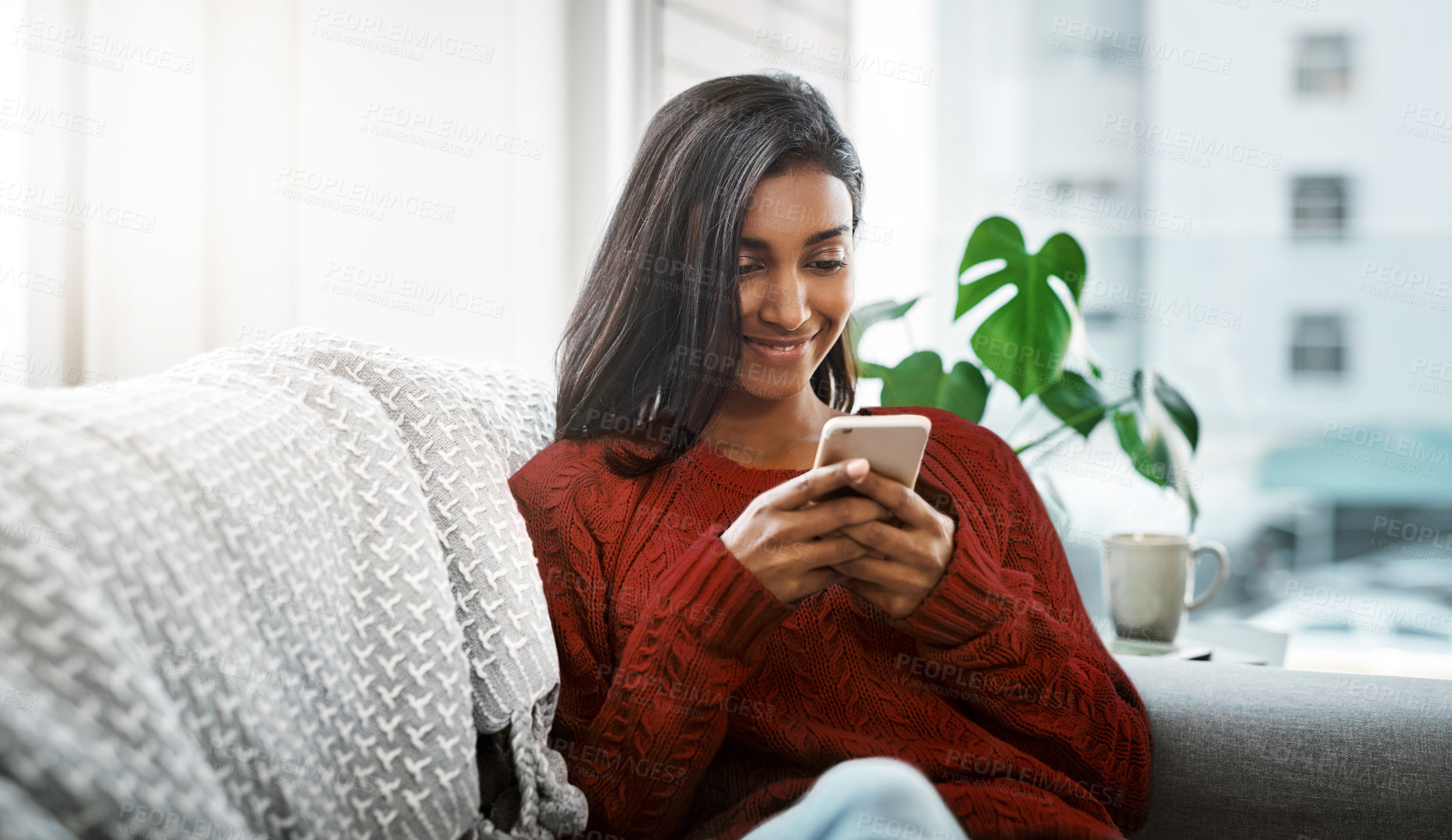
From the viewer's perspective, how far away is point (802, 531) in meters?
0.92

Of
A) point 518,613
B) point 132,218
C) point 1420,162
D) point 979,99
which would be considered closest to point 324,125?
point 132,218

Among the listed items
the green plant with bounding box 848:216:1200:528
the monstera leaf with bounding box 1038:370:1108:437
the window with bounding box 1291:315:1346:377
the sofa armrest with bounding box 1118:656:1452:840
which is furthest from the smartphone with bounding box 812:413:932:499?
the window with bounding box 1291:315:1346:377

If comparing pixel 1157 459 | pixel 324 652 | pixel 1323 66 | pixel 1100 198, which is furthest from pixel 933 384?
pixel 1323 66

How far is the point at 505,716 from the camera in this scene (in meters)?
0.86

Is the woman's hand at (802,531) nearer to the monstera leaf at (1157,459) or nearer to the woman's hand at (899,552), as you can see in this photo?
the woman's hand at (899,552)

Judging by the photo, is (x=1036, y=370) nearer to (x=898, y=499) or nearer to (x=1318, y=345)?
(x=898, y=499)

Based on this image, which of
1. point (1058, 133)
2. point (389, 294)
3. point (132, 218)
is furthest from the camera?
point (1058, 133)

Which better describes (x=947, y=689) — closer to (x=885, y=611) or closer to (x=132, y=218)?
(x=885, y=611)

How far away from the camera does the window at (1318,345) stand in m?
2.26

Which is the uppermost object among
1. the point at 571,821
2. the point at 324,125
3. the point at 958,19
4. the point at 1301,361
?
the point at 958,19

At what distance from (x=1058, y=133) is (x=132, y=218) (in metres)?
1.98

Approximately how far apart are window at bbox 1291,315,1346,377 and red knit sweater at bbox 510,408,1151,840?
1476 mm

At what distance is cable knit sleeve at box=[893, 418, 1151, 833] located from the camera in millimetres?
958

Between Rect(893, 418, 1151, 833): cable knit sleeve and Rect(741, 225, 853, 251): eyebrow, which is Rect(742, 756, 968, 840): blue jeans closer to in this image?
Rect(893, 418, 1151, 833): cable knit sleeve
